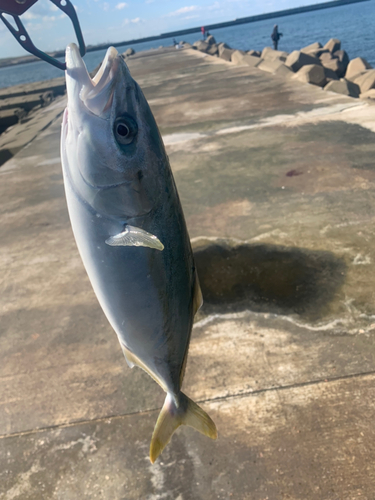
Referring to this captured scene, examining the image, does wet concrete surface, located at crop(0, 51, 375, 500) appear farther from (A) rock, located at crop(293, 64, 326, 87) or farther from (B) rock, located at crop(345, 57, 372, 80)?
(B) rock, located at crop(345, 57, 372, 80)

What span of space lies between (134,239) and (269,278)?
82.3 inches

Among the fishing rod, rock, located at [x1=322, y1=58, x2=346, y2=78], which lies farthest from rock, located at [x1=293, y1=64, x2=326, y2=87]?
the fishing rod

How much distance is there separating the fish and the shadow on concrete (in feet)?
4.61

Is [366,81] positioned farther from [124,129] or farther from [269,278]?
[124,129]

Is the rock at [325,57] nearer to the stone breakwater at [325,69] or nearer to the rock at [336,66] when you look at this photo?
the stone breakwater at [325,69]

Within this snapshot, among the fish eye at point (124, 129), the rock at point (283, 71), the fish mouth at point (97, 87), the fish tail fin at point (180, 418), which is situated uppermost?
the fish mouth at point (97, 87)

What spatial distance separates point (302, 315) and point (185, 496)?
1456 mm

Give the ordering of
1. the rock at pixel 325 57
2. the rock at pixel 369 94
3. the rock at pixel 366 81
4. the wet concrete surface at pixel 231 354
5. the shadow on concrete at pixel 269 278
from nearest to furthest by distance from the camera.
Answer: the wet concrete surface at pixel 231 354 < the shadow on concrete at pixel 269 278 < the rock at pixel 369 94 < the rock at pixel 366 81 < the rock at pixel 325 57

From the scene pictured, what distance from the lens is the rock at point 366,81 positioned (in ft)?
35.7

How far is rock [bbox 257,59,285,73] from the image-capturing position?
42.8 ft

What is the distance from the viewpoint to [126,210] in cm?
125

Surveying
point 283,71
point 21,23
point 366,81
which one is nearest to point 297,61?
point 283,71

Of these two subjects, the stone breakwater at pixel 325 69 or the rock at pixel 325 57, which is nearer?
the stone breakwater at pixel 325 69

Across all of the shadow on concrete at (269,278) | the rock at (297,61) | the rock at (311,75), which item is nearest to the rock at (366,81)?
the rock at (311,75)
